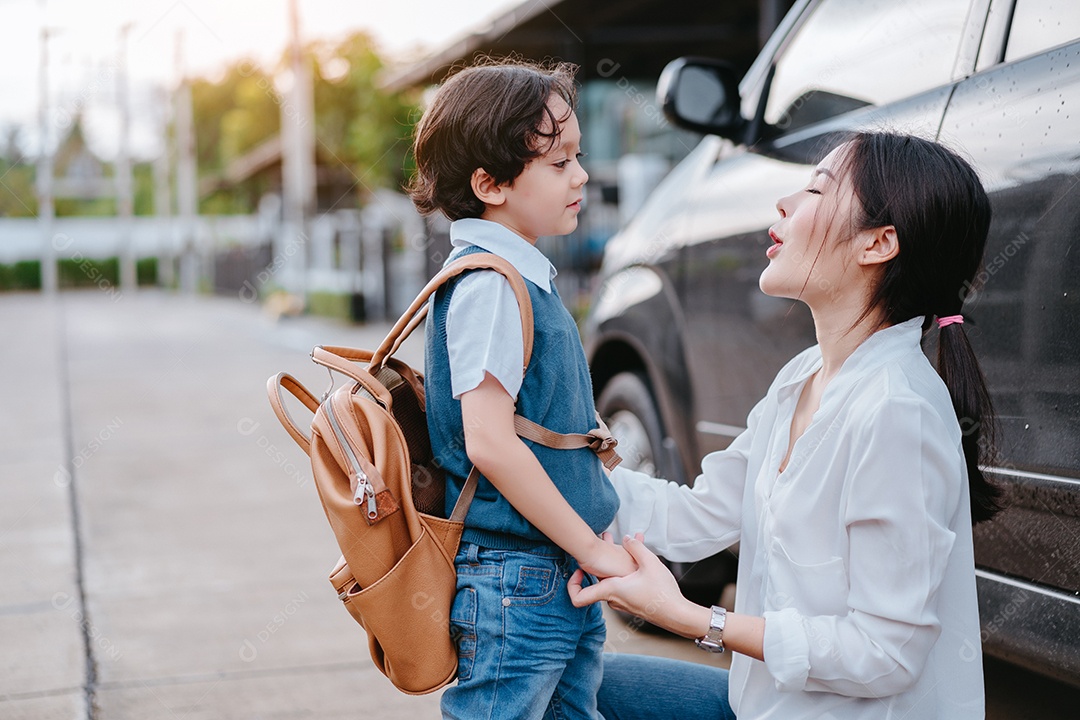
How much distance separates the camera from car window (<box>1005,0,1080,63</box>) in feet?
7.06

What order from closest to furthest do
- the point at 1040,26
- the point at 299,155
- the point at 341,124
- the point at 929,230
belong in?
the point at 929,230 → the point at 1040,26 → the point at 299,155 → the point at 341,124

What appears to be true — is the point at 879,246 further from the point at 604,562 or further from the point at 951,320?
the point at 604,562

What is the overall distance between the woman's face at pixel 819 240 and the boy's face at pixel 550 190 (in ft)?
1.11

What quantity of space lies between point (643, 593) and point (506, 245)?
0.57 meters

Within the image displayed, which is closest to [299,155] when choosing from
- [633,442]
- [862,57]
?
[633,442]

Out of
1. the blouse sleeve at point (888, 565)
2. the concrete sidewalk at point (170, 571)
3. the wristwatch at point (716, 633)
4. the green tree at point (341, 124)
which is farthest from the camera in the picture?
the green tree at point (341, 124)

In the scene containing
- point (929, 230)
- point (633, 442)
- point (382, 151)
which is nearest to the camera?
point (929, 230)

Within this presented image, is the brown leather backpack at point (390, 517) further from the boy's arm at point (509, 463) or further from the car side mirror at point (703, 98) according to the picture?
the car side mirror at point (703, 98)

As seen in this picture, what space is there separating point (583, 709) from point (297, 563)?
122 inches

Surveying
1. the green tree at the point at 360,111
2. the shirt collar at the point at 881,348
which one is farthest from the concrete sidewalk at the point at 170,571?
the green tree at the point at 360,111

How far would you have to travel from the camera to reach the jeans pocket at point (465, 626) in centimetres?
167

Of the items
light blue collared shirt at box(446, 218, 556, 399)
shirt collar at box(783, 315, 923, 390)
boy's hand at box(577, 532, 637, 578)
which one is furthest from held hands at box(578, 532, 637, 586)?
shirt collar at box(783, 315, 923, 390)

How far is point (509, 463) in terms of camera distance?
161cm

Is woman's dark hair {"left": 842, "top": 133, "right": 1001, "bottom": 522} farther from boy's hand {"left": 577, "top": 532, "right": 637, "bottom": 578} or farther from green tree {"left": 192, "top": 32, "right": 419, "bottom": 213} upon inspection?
green tree {"left": 192, "top": 32, "right": 419, "bottom": 213}
